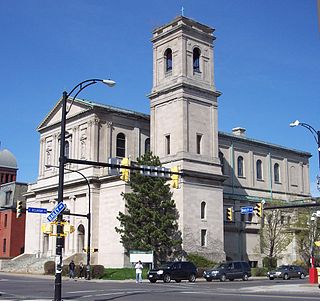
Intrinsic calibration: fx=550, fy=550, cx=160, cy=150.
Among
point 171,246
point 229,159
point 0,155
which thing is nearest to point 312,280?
point 171,246

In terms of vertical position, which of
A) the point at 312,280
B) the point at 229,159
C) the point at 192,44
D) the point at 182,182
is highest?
the point at 192,44

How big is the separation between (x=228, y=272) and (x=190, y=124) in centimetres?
1972

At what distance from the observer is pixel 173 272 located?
47.3 m

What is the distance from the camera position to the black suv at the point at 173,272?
4681 cm

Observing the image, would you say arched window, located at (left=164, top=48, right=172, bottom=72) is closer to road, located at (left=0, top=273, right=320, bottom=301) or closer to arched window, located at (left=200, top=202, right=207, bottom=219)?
arched window, located at (left=200, top=202, right=207, bottom=219)

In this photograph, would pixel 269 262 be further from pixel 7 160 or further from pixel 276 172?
pixel 7 160

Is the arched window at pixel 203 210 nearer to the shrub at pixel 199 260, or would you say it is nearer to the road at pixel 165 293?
the shrub at pixel 199 260

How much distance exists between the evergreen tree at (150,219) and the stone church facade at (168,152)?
205 centimetres

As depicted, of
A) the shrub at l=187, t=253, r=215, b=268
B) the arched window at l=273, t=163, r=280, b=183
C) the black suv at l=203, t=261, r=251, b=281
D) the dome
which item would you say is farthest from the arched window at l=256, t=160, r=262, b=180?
the dome

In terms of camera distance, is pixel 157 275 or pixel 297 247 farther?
pixel 297 247

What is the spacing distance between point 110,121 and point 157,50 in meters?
10.9

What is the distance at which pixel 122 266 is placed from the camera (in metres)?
61.7

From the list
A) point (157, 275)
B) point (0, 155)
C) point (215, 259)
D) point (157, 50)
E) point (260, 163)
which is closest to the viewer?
point (157, 275)

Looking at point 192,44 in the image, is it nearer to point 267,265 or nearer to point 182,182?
point 182,182
